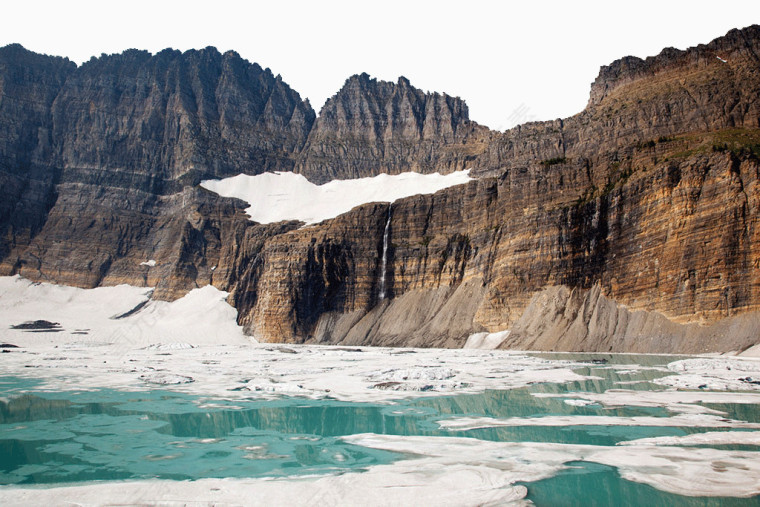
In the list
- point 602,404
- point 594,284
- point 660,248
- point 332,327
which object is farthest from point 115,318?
point 602,404

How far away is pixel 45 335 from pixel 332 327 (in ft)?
154

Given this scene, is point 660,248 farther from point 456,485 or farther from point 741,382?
point 456,485

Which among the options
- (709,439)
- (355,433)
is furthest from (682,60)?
(355,433)

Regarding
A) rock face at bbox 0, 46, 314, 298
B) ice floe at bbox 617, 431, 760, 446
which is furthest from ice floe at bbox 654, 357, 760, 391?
rock face at bbox 0, 46, 314, 298

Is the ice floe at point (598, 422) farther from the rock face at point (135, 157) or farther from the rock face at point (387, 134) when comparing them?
the rock face at point (387, 134)

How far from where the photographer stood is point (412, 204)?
3701 inches

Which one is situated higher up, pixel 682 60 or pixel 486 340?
pixel 682 60

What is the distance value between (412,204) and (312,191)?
5120 centimetres

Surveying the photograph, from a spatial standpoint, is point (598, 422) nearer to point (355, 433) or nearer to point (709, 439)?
point (709, 439)

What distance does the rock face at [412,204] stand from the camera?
176ft

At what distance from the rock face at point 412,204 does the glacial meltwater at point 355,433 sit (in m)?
30.7

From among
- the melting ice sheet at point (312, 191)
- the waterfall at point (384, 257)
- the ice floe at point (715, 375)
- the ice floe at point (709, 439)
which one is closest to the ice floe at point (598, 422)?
the ice floe at point (709, 439)

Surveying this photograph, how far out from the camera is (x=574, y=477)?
12180 mm

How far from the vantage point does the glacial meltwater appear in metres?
12.6
